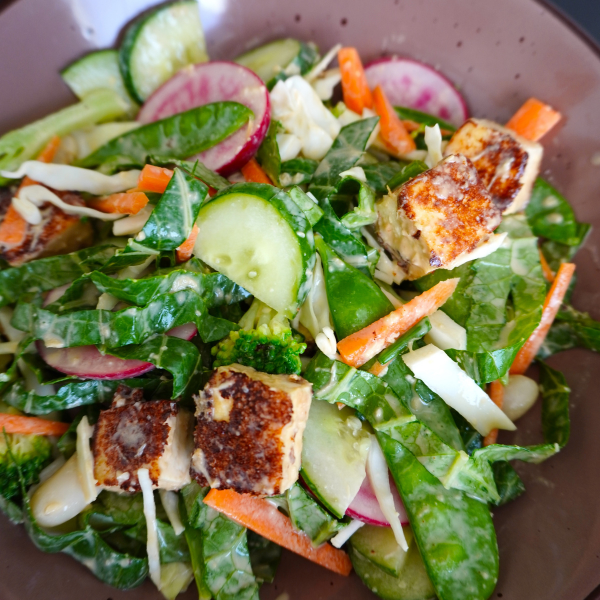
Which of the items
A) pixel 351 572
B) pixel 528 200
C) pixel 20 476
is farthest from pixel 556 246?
pixel 20 476

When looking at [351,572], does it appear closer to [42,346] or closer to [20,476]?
[20,476]

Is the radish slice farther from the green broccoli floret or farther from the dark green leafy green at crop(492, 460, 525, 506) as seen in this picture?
the green broccoli floret

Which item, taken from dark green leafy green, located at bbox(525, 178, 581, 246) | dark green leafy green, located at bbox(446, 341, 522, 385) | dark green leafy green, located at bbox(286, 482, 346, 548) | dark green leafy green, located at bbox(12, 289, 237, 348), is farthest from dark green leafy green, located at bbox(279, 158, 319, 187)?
dark green leafy green, located at bbox(286, 482, 346, 548)

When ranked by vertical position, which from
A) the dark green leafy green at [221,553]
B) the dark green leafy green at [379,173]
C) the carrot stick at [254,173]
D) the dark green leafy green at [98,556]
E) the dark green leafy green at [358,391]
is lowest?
the dark green leafy green at [98,556]

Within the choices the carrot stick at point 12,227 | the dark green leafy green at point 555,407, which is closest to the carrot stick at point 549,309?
the dark green leafy green at point 555,407

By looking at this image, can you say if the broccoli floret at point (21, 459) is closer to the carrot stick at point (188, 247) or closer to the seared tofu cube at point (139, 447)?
the seared tofu cube at point (139, 447)

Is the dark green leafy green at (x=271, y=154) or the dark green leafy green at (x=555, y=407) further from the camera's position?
the dark green leafy green at (x=271, y=154)

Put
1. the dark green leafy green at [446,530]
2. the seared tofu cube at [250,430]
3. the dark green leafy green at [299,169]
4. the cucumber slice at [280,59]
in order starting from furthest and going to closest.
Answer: the cucumber slice at [280,59]
the dark green leafy green at [299,169]
the dark green leafy green at [446,530]
the seared tofu cube at [250,430]
